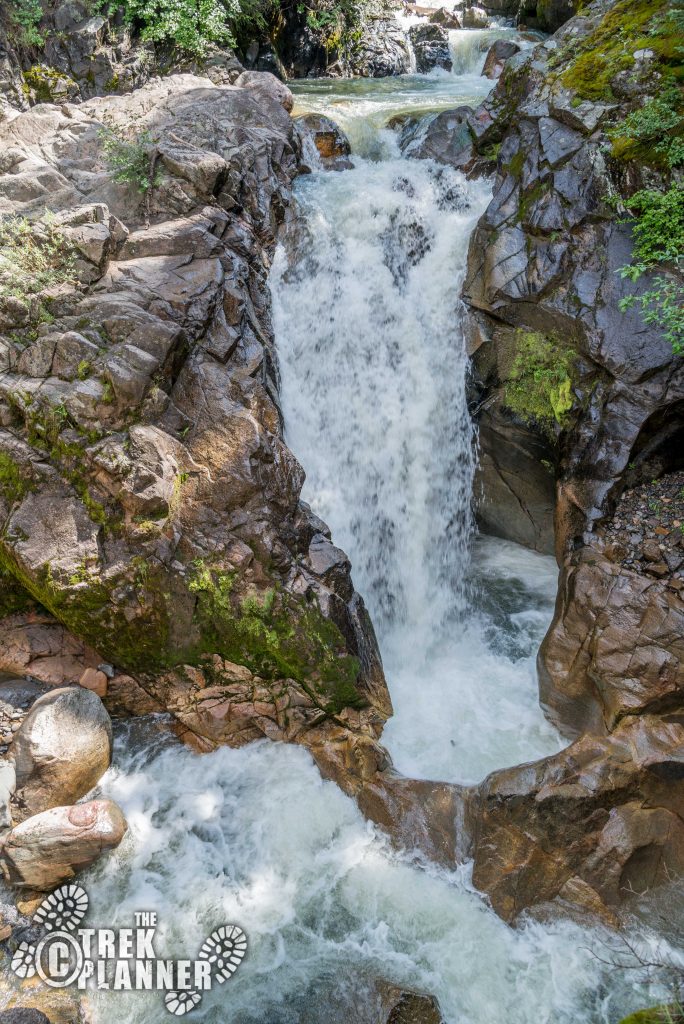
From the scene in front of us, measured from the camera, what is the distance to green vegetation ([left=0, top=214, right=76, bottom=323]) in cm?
615

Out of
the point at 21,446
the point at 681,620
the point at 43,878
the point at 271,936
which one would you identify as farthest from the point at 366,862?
the point at 21,446

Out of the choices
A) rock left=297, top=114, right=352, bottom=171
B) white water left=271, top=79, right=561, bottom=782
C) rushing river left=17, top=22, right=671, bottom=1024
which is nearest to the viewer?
rushing river left=17, top=22, right=671, bottom=1024

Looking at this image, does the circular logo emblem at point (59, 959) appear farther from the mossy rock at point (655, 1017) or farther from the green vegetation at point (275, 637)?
the mossy rock at point (655, 1017)

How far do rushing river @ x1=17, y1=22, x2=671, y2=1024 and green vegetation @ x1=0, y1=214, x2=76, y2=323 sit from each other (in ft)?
8.89

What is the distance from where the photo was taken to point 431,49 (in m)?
15.2

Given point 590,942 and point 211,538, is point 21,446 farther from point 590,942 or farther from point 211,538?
point 590,942

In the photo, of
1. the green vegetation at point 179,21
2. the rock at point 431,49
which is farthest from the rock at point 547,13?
the green vegetation at point 179,21

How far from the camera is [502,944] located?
4891 millimetres

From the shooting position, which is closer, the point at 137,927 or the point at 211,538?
the point at 137,927

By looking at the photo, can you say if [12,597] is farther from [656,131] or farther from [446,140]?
[446,140]

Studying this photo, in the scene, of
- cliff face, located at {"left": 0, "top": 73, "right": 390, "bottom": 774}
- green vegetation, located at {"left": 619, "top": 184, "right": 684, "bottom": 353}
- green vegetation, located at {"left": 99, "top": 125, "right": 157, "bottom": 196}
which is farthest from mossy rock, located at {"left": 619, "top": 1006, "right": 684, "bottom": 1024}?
green vegetation, located at {"left": 99, "top": 125, "right": 157, "bottom": 196}

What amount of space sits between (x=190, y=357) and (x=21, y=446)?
192 centimetres

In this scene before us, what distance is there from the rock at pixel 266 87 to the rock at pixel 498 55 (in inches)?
276

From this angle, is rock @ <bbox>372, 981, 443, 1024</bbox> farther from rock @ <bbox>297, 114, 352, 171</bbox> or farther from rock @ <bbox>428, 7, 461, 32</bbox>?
rock @ <bbox>428, 7, 461, 32</bbox>
